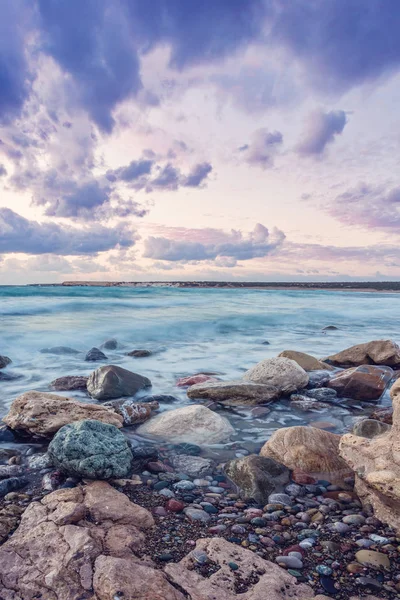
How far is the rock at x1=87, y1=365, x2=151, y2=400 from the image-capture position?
6.14 meters

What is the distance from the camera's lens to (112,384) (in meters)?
6.24

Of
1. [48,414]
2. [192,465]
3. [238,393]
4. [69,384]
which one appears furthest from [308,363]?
[48,414]

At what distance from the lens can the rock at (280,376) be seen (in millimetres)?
6277

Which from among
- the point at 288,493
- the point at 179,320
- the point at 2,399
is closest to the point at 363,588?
the point at 288,493

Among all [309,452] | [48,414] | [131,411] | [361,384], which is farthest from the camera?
[361,384]

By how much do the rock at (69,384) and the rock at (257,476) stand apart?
3832 mm

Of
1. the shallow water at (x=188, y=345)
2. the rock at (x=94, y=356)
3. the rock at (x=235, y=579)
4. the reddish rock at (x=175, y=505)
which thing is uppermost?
the rock at (x=235, y=579)

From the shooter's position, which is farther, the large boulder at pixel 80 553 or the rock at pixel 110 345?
the rock at pixel 110 345

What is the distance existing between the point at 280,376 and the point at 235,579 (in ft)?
14.6

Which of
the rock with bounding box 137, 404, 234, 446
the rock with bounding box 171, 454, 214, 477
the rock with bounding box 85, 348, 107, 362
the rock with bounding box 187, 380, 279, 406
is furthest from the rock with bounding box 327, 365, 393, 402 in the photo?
the rock with bounding box 85, 348, 107, 362

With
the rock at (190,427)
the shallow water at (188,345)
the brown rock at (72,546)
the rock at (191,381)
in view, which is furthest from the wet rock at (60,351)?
the brown rock at (72,546)

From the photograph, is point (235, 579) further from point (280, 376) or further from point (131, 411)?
point (280, 376)

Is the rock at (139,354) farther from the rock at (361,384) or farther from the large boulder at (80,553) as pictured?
the large boulder at (80,553)

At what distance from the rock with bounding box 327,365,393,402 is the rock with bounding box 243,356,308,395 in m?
0.56
